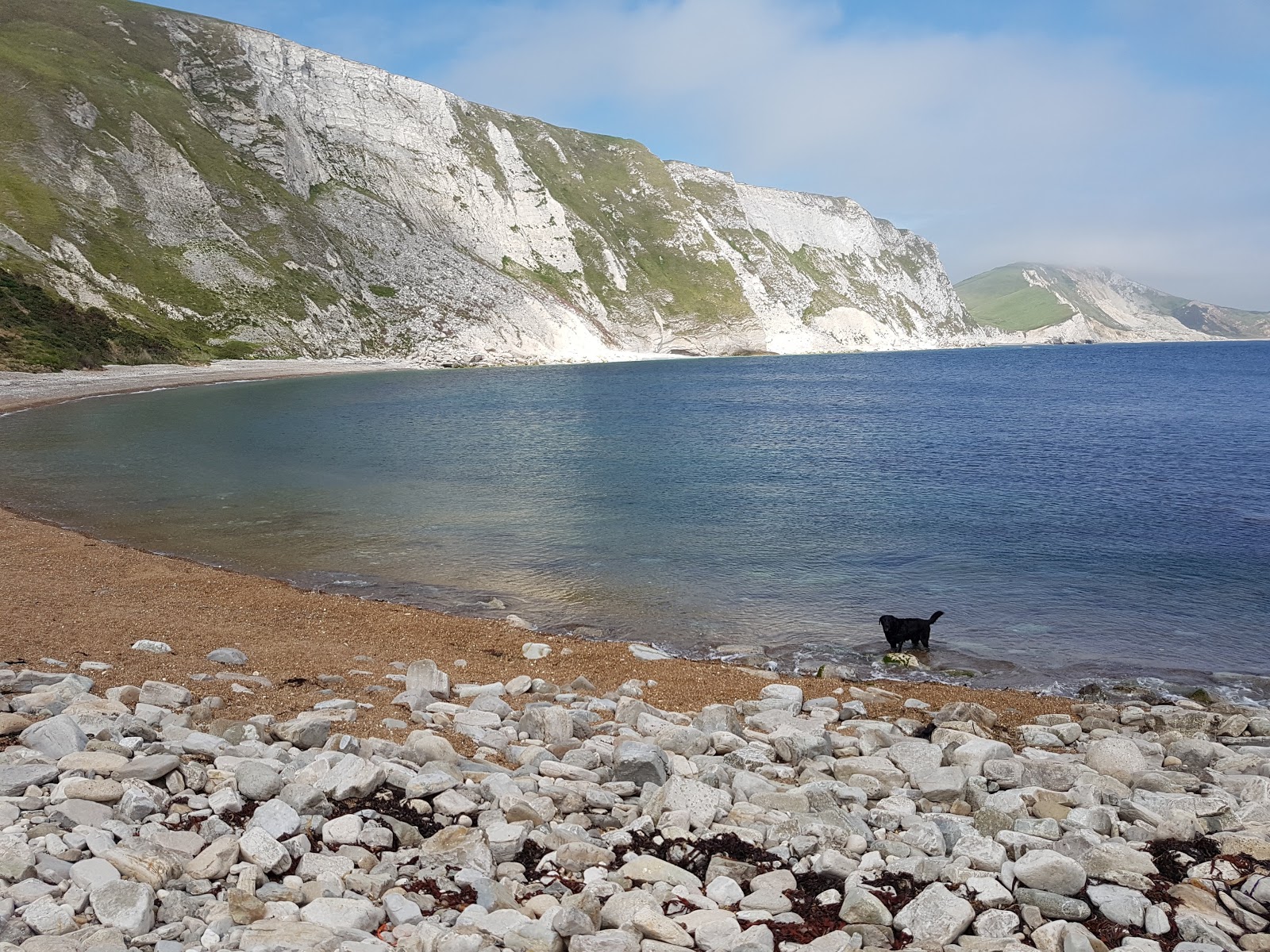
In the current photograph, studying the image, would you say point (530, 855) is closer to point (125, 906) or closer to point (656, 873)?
point (656, 873)

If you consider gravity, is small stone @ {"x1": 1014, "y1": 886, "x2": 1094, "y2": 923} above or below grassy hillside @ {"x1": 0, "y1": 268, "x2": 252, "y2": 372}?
below

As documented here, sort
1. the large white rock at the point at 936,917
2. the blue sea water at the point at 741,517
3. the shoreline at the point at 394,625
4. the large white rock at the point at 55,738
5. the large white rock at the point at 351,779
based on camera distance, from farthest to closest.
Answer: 1. the blue sea water at the point at 741,517
2. the shoreline at the point at 394,625
3. the large white rock at the point at 55,738
4. the large white rock at the point at 351,779
5. the large white rock at the point at 936,917

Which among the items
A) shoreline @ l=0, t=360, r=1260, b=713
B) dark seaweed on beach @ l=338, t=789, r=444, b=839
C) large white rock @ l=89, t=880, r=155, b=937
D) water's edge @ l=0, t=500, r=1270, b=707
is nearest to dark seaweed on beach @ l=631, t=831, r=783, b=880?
dark seaweed on beach @ l=338, t=789, r=444, b=839

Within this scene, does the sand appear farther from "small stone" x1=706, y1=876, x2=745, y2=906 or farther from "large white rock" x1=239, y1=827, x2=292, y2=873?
"small stone" x1=706, y1=876, x2=745, y2=906

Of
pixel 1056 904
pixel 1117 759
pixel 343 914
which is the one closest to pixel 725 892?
pixel 1056 904

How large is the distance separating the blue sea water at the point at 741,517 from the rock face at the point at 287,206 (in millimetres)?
55274

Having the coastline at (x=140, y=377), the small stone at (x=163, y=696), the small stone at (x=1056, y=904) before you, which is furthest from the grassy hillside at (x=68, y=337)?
the small stone at (x=1056, y=904)

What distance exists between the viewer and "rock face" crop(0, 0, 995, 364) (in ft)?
356

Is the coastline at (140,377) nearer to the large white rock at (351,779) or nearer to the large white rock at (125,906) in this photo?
the large white rock at (351,779)

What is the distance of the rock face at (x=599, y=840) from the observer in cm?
598

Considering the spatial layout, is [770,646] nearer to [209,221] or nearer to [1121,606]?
[1121,606]

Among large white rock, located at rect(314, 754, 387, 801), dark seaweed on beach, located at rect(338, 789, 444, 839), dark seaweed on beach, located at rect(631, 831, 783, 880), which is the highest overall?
large white rock, located at rect(314, 754, 387, 801)

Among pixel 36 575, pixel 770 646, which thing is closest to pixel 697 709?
pixel 770 646

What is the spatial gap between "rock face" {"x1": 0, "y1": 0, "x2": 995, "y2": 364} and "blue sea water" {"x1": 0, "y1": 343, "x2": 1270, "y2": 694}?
55274mm
